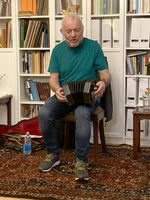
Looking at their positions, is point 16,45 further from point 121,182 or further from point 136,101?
point 121,182

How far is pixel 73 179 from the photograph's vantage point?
261cm

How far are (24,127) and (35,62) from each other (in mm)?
753

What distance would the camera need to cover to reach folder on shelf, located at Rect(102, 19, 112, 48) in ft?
11.8

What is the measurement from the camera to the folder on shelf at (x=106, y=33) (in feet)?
11.8

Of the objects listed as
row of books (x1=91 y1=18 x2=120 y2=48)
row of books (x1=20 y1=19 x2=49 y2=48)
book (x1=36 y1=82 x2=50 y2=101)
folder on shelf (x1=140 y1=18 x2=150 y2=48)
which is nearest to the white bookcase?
row of books (x1=20 y1=19 x2=49 y2=48)

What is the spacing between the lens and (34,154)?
331cm

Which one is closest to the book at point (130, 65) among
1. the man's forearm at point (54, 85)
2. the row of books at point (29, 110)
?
the man's forearm at point (54, 85)

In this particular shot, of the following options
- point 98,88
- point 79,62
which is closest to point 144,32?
point 79,62

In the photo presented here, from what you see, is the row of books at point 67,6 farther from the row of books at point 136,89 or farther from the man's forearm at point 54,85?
the man's forearm at point 54,85

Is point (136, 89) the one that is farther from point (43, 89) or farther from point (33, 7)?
point (33, 7)

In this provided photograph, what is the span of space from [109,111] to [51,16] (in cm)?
122

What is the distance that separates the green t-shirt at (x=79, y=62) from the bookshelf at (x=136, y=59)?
69cm

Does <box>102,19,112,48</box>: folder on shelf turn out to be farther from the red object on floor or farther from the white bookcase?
the red object on floor

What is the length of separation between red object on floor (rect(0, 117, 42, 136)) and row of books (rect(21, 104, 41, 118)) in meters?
0.21
